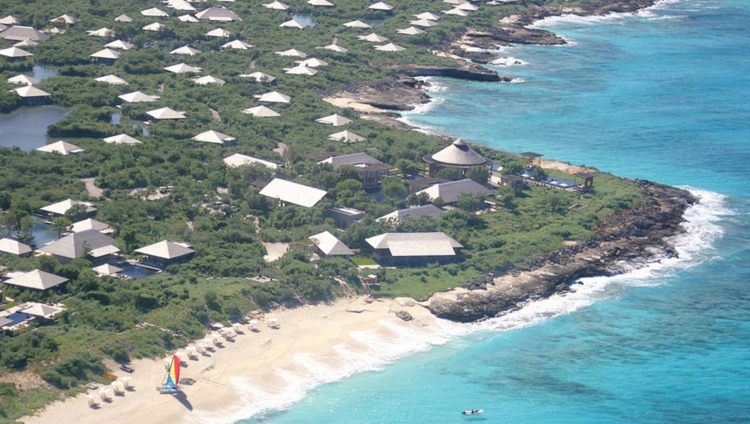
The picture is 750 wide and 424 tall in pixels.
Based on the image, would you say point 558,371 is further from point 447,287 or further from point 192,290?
point 192,290

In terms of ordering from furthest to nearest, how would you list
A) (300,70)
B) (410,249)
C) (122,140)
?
(300,70) < (122,140) < (410,249)

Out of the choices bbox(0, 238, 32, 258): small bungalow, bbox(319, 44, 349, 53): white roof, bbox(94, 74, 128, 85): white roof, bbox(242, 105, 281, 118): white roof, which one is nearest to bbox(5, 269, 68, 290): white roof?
bbox(0, 238, 32, 258): small bungalow

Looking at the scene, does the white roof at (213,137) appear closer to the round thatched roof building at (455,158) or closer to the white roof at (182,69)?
the round thatched roof building at (455,158)

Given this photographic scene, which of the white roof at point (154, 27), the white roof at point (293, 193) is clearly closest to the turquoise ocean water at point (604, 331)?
the white roof at point (293, 193)

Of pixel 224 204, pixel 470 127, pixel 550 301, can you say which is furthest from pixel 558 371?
pixel 470 127

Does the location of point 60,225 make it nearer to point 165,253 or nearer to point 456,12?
point 165,253

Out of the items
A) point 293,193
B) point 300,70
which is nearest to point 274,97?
point 300,70
